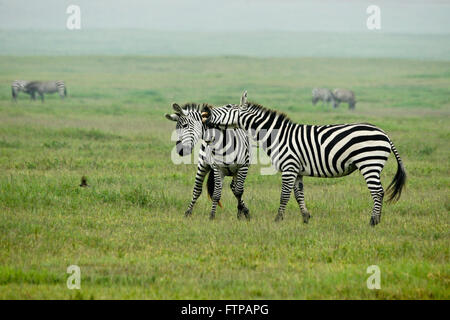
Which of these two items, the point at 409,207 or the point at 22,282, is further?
the point at 409,207

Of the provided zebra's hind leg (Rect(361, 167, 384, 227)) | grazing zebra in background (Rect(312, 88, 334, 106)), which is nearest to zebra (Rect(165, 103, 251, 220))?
zebra's hind leg (Rect(361, 167, 384, 227))

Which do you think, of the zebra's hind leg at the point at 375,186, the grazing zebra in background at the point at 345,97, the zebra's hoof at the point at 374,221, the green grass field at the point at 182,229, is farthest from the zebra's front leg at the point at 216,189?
the grazing zebra in background at the point at 345,97

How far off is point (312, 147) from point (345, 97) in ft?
98.5

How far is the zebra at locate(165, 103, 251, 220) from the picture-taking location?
10695 mm

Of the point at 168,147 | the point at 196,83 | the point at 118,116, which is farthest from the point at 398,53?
the point at 168,147

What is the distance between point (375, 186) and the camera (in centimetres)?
1018

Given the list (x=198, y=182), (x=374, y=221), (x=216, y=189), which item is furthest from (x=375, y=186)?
(x=198, y=182)

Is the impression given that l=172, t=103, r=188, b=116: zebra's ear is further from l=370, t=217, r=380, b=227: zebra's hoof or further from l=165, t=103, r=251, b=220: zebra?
l=370, t=217, r=380, b=227: zebra's hoof

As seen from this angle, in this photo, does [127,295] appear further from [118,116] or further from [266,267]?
[118,116]

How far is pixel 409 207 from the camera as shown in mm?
11633

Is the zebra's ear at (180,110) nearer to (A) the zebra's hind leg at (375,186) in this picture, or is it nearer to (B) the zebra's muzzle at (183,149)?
(B) the zebra's muzzle at (183,149)

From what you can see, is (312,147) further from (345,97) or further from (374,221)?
(345,97)

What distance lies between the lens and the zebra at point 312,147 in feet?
33.3
